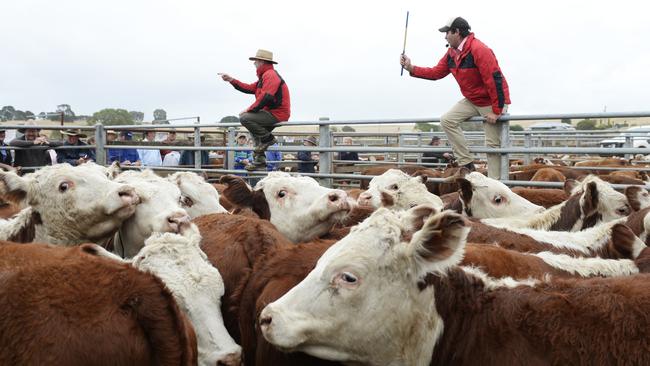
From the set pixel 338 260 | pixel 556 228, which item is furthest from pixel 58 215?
pixel 556 228

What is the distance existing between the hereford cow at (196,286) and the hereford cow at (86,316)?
371 mm

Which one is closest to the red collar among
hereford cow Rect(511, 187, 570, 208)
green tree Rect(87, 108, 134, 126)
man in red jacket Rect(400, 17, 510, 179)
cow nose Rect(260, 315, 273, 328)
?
man in red jacket Rect(400, 17, 510, 179)

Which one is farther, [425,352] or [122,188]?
[122,188]

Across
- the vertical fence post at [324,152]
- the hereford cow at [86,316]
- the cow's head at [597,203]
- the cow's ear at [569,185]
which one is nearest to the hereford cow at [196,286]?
the hereford cow at [86,316]

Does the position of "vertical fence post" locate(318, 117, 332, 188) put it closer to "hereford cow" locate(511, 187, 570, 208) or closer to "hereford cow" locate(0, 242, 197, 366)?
"hereford cow" locate(511, 187, 570, 208)

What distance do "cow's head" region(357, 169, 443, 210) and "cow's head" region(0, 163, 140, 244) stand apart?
2698mm

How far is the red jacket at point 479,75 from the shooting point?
783cm

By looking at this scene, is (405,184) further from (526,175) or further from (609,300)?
(526,175)

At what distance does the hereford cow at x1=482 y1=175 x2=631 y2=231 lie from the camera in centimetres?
625

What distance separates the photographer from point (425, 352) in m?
3.24

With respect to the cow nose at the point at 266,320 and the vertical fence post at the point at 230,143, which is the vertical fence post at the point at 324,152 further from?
the cow nose at the point at 266,320

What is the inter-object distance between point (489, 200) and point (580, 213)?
0.97 metres

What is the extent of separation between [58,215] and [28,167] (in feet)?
19.2

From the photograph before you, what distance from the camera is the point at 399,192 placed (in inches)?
285
